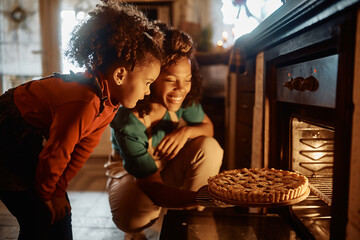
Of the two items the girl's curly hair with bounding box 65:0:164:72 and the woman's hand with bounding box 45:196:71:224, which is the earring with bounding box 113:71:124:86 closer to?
the girl's curly hair with bounding box 65:0:164:72

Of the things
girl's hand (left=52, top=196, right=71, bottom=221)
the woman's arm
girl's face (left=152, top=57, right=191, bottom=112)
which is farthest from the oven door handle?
girl's hand (left=52, top=196, right=71, bottom=221)

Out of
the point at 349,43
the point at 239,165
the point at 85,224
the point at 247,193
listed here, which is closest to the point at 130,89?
the point at 247,193

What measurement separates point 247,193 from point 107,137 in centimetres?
304

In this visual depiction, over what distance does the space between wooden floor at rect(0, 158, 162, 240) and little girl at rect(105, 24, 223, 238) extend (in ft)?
0.79

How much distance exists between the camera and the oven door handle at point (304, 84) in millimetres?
890

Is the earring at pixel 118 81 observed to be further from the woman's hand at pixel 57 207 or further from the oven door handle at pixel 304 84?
the oven door handle at pixel 304 84

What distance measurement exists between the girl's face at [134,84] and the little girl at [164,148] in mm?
279

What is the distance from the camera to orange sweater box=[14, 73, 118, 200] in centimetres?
89

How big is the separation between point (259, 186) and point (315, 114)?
32 centimetres

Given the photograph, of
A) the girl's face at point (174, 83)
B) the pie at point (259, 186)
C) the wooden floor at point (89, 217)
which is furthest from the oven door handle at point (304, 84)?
the wooden floor at point (89, 217)

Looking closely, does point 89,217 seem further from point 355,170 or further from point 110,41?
point 355,170

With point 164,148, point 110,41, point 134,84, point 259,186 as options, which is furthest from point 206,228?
point 110,41

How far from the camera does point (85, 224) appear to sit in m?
1.76

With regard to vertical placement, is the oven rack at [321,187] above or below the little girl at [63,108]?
below
